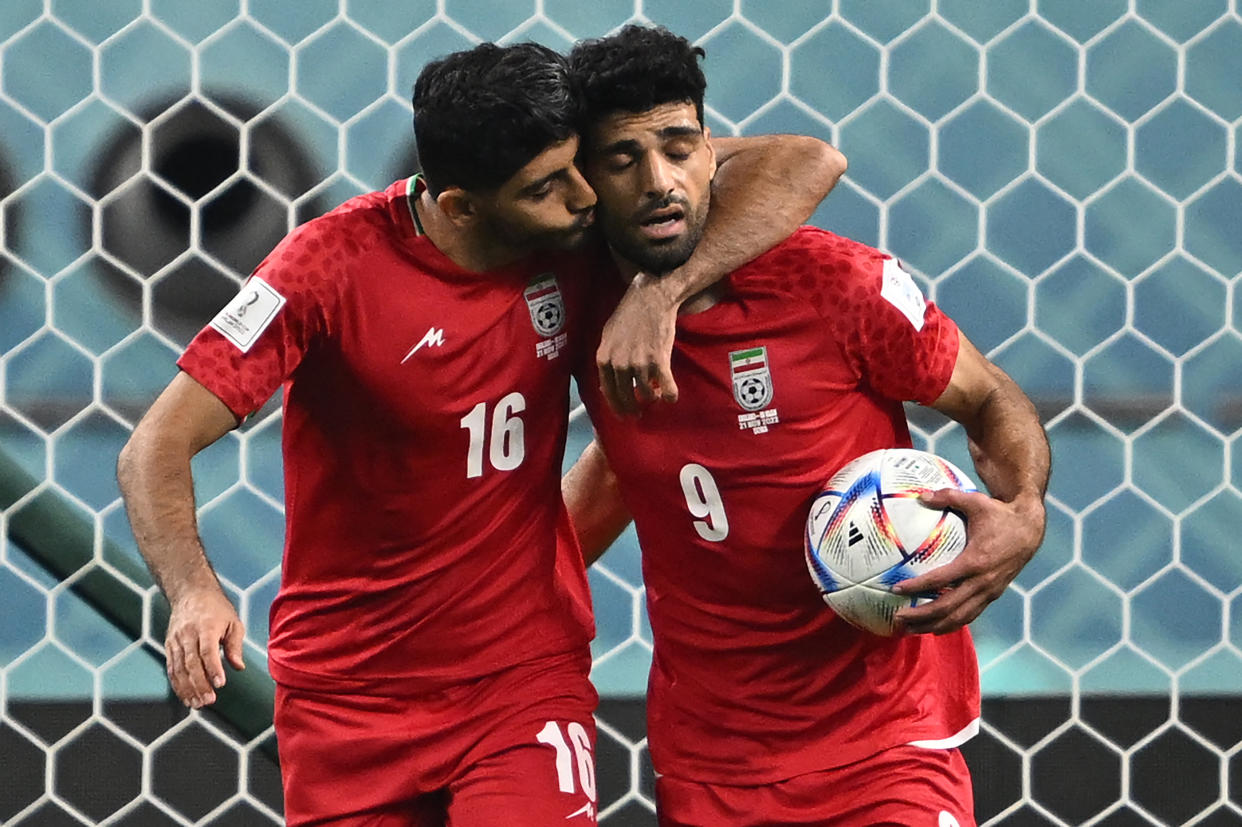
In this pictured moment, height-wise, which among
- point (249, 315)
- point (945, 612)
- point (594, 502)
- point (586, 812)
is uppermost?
point (249, 315)

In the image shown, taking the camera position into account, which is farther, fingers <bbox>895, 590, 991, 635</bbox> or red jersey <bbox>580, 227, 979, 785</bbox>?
red jersey <bbox>580, 227, 979, 785</bbox>

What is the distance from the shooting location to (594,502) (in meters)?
1.75

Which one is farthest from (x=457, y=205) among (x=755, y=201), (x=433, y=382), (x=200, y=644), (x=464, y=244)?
(x=200, y=644)

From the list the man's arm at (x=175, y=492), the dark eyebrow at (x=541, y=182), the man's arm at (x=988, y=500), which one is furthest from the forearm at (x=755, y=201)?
the man's arm at (x=175, y=492)

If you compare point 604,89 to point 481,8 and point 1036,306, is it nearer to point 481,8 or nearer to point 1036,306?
point 481,8

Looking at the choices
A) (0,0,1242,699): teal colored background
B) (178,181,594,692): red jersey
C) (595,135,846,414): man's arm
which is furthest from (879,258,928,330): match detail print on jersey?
(0,0,1242,699): teal colored background

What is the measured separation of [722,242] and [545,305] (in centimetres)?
20

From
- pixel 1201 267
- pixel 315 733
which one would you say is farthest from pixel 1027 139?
pixel 315 733

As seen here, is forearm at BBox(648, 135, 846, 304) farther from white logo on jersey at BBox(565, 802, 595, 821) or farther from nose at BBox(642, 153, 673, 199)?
white logo on jersey at BBox(565, 802, 595, 821)

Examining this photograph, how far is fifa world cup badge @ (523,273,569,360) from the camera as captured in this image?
58.7 inches

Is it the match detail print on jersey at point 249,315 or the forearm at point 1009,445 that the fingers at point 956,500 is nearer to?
the forearm at point 1009,445

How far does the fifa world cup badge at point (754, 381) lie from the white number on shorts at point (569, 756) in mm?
377

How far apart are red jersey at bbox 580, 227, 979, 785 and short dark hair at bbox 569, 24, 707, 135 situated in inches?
7.4

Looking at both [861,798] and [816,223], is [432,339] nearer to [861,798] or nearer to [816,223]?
[861,798]
